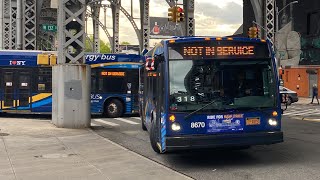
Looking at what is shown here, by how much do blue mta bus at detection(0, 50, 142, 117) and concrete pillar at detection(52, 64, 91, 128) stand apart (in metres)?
4.23

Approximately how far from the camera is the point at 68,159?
1016cm

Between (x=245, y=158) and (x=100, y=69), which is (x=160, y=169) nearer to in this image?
(x=245, y=158)

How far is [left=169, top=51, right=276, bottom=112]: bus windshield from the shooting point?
348 inches

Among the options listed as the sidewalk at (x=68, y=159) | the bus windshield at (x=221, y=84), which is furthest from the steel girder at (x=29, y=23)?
the bus windshield at (x=221, y=84)

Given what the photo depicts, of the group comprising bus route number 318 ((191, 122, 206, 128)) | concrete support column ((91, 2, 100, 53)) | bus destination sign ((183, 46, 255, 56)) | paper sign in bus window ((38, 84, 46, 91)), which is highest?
concrete support column ((91, 2, 100, 53))

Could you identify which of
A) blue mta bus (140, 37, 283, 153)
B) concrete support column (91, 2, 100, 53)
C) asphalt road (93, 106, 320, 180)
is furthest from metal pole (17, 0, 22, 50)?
concrete support column (91, 2, 100, 53)

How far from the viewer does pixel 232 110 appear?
29.3 ft

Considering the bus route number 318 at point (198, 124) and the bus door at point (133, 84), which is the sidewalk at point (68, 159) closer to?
the bus route number 318 at point (198, 124)

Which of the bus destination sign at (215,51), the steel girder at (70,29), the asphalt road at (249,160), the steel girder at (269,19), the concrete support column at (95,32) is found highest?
the concrete support column at (95,32)

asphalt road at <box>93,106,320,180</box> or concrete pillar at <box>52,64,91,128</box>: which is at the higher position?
concrete pillar at <box>52,64,91,128</box>

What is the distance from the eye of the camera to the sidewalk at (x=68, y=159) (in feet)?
27.7

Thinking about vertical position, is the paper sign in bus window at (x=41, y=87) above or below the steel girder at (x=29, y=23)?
below

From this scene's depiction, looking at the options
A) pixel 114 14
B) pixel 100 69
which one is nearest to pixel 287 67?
pixel 114 14

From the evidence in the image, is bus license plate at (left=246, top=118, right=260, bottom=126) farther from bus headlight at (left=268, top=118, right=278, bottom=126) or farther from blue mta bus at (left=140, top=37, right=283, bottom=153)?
bus headlight at (left=268, top=118, right=278, bottom=126)
